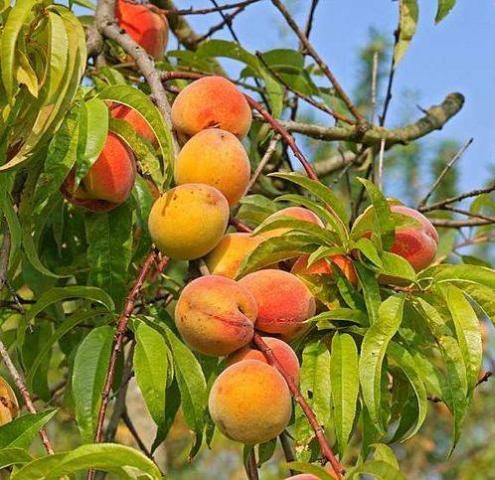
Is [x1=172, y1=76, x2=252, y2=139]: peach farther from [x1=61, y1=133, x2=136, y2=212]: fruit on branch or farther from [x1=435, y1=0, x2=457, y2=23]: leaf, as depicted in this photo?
[x1=435, y1=0, x2=457, y2=23]: leaf

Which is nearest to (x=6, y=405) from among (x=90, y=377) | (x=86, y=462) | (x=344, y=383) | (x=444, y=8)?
(x=90, y=377)

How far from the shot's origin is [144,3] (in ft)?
4.78

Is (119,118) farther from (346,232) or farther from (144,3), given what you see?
(144,3)

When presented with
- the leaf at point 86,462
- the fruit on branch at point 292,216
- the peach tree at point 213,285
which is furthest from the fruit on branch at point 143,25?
the leaf at point 86,462

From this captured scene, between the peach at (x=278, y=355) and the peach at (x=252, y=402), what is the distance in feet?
0.10

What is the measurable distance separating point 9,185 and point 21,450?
263 mm

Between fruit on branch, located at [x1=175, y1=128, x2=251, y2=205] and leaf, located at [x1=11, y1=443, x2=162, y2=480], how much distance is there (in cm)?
34

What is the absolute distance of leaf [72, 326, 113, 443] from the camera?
2.57 ft

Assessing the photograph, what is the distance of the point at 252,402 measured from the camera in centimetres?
78

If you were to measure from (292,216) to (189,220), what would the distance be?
108 mm

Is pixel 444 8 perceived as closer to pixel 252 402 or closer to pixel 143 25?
pixel 143 25

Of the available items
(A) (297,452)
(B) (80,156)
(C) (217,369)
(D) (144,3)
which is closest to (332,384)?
(A) (297,452)

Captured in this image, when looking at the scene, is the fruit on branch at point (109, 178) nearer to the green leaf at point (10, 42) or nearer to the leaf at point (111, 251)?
the leaf at point (111, 251)

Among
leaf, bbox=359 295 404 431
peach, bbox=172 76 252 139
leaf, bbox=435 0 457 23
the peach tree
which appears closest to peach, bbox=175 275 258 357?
the peach tree
